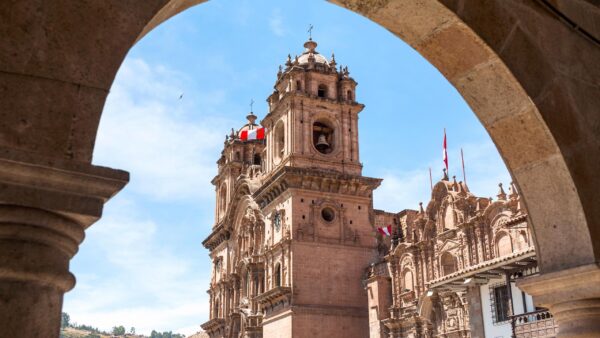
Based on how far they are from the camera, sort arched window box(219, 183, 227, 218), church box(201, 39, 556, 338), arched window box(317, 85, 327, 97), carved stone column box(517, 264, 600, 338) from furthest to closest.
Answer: arched window box(219, 183, 227, 218)
arched window box(317, 85, 327, 97)
church box(201, 39, 556, 338)
carved stone column box(517, 264, 600, 338)

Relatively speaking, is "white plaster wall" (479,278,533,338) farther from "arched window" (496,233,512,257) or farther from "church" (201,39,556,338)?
"arched window" (496,233,512,257)

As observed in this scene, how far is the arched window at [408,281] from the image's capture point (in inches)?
1085

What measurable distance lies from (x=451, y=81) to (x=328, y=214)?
89.9 feet

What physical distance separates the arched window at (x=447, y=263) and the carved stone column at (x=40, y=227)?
24137 mm

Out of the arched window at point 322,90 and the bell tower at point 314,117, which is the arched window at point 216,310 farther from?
the arched window at point 322,90

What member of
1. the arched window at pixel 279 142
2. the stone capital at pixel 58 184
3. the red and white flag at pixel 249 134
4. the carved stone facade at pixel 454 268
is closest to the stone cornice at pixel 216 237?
the red and white flag at pixel 249 134

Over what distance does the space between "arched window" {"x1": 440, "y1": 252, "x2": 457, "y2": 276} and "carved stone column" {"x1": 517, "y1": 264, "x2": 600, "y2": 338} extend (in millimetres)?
21856

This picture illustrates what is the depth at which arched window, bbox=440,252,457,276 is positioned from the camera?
2580 centimetres

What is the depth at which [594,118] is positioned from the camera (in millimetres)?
4531

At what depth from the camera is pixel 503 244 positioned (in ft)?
74.8

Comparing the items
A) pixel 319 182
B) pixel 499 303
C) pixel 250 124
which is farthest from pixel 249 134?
pixel 499 303

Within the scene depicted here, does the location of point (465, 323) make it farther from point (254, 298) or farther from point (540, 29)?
point (540, 29)

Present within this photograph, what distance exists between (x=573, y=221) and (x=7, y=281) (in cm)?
340

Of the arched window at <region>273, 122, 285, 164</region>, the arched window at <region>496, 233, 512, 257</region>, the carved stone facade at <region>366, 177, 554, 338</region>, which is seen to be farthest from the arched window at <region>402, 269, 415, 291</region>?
the arched window at <region>273, 122, 285, 164</region>
